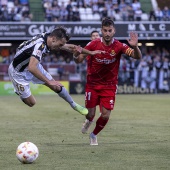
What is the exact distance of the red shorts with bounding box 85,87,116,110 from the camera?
37.9 feet

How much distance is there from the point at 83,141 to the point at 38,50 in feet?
8.80

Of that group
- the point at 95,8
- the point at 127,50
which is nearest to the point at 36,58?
the point at 127,50

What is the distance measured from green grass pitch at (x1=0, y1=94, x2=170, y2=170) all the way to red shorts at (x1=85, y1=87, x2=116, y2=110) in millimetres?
768

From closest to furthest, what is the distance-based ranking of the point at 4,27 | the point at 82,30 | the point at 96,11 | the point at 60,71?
1. the point at 60,71
2. the point at 4,27
3. the point at 82,30
4. the point at 96,11

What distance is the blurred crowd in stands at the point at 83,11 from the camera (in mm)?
37781

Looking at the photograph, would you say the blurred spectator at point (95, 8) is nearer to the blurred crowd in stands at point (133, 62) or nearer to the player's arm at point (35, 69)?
the blurred crowd in stands at point (133, 62)

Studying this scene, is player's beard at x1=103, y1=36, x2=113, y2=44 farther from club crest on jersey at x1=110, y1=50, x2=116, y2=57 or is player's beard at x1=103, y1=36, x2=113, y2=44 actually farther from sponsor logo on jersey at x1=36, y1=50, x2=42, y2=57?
sponsor logo on jersey at x1=36, y1=50, x2=42, y2=57

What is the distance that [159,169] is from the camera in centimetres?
848

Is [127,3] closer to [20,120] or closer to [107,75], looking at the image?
[20,120]

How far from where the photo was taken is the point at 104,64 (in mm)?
11602

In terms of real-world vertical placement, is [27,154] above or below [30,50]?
below

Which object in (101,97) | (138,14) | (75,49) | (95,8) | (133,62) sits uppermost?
(95,8)

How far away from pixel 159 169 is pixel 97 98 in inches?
138

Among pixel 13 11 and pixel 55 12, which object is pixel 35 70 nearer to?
pixel 13 11
